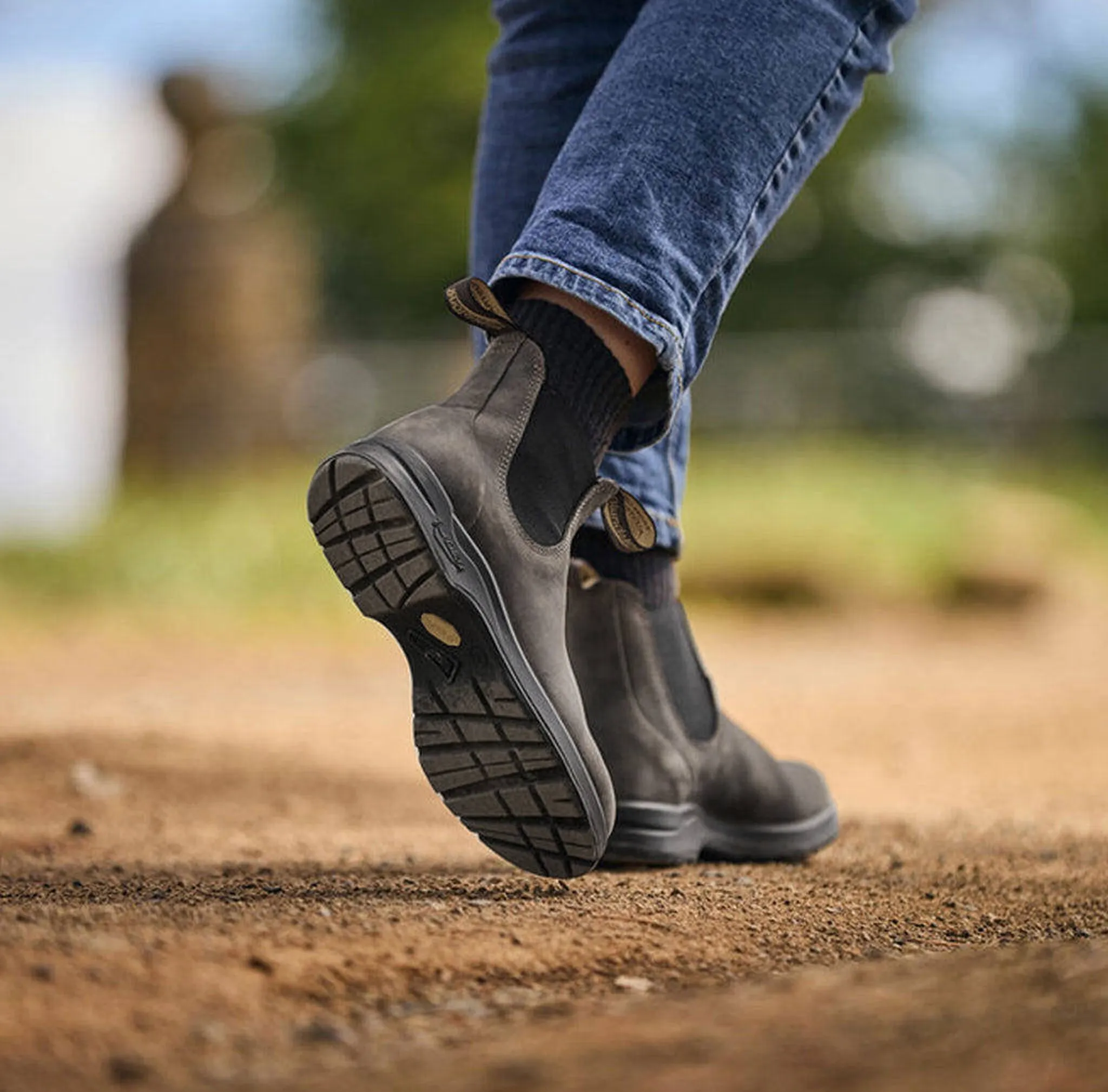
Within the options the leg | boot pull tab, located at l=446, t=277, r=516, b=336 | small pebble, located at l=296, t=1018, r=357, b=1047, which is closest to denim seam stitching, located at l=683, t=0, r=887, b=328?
the leg

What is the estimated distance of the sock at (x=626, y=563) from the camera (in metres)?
1.54

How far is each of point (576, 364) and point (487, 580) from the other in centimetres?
20

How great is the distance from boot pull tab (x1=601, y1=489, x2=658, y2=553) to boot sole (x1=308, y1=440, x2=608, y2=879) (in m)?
0.22

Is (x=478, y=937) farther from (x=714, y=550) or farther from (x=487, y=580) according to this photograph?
(x=714, y=550)

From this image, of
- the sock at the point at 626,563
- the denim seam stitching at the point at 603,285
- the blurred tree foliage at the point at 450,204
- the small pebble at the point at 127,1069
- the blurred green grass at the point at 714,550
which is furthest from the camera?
the blurred tree foliage at the point at 450,204

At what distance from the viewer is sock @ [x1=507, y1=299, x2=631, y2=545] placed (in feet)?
4.10

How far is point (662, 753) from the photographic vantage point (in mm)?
1519

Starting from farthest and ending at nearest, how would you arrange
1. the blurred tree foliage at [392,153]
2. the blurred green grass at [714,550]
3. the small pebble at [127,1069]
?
the blurred tree foliage at [392,153] → the blurred green grass at [714,550] → the small pebble at [127,1069]

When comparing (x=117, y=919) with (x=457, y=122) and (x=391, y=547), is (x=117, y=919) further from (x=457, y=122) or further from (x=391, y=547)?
(x=457, y=122)

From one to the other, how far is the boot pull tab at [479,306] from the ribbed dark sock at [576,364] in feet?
0.05

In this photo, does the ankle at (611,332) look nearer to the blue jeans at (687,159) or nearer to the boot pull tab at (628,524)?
the blue jeans at (687,159)

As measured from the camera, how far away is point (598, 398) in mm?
1279

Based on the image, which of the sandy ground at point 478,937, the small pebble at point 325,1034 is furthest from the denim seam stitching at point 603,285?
the small pebble at point 325,1034

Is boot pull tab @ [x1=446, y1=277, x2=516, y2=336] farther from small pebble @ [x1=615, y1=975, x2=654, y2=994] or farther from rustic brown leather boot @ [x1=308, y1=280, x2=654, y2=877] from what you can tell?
small pebble @ [x1=615, y1=975, x2=654, y2=994]
